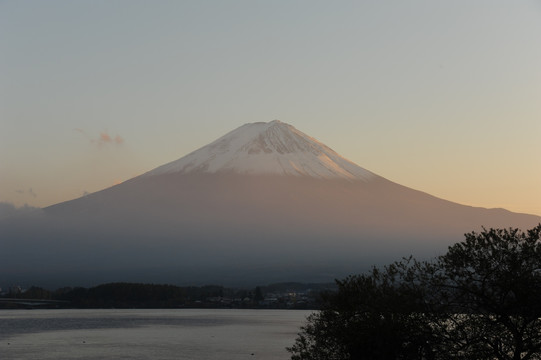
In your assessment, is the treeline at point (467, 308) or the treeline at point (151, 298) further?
the treeline at point (151, 298)

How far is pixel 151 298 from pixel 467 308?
138m

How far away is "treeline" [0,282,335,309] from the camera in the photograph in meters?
151

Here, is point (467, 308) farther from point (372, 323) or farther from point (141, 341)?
point (141, 341)

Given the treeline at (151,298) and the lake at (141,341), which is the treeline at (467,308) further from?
the treeline at (151,298)

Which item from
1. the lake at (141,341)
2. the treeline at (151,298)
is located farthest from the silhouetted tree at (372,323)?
→ the treeline at (151,298)

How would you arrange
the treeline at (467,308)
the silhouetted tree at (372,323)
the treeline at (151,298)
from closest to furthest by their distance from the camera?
the treeline at (467,308) < the silhouetted tree at (372,323) < the treeline at (151,298)

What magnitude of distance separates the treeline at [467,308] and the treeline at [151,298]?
12344cm

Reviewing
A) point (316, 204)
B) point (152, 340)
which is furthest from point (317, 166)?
point (152, 340)

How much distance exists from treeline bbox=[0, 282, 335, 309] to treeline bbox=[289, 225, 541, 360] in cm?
12344

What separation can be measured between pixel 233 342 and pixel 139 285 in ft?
262

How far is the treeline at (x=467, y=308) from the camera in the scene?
21766mm

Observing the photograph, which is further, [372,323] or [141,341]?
[141,341]

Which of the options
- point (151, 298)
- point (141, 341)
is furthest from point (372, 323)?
point (151, 298)

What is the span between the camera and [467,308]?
2250 centimetres
